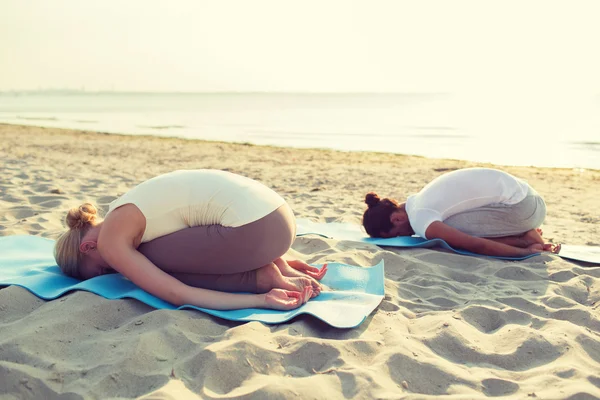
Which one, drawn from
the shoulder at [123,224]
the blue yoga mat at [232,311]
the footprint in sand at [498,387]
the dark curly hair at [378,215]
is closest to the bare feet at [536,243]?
the dark curly hair at [378,215]

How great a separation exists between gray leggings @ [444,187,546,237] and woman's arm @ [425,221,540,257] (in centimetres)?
11

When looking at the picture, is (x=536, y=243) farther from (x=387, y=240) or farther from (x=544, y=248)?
(x=387, y=240)

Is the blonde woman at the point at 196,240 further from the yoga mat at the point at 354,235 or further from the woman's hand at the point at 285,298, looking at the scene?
the yoga mat at the point at 354,235

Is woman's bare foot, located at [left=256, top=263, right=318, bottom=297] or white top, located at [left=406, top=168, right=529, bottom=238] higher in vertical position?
white top, located at [left=406, top=168, right=529, bottom=238]

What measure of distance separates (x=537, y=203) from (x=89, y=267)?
3264 millimetres

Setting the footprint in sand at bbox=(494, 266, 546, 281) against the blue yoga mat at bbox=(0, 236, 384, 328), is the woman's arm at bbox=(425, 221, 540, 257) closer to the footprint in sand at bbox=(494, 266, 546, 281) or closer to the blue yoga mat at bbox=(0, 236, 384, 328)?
the footprint in sand at bbox=(494, 266, 546, 281)

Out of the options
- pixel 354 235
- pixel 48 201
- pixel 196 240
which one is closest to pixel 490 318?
pixel 196 240

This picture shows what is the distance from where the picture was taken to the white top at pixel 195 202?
287 cm

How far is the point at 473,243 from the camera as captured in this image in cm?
415

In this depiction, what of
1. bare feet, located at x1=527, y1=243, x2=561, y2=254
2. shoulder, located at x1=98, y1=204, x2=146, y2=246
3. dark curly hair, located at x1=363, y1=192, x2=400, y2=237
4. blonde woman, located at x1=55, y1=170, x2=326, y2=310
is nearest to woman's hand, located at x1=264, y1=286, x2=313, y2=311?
blonde woman, located at x1=55, y1=170, x2=326, y2=310

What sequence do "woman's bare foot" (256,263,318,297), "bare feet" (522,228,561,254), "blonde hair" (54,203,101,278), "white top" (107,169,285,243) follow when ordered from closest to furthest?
"white top" (107,169,285,243), "blonde hair" (54,203,101,278), "woman's bare foot" (256,263,318,297), "bare feet" (522,228,561,254)

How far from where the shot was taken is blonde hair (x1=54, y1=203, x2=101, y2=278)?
117 inches

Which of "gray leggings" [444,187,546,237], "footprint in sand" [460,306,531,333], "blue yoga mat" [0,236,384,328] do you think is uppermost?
"gray leggings" [444,187,546,237]

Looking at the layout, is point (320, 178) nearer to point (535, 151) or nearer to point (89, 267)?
point (89, 267)
